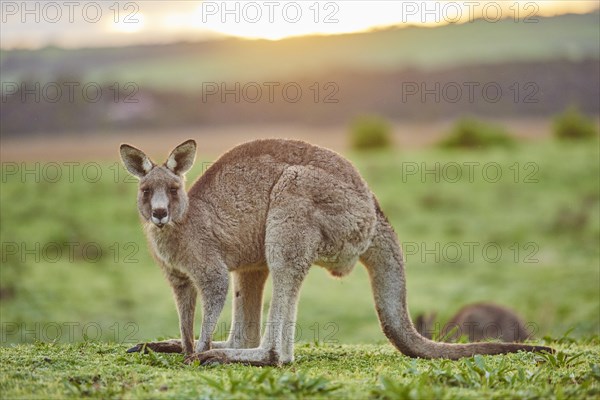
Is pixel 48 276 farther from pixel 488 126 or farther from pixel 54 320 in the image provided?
pixel 488 126

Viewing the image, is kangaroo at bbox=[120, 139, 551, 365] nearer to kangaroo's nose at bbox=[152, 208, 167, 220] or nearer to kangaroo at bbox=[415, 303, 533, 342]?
kangaroo's nose at bbox=[152, 208, 167, 220]

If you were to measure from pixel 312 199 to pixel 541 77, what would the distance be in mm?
43232

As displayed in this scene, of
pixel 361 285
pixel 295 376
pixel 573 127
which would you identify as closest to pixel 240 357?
pixel 295 376

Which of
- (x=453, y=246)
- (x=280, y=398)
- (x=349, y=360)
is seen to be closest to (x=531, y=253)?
(x=453, y=246)

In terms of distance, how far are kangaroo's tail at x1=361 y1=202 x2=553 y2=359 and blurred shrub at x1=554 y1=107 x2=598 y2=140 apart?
30.4 metres

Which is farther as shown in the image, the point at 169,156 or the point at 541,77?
the point at 541,77

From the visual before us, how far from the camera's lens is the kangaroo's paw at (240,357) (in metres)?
7.34

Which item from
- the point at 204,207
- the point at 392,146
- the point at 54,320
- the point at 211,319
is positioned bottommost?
the point at 54,320

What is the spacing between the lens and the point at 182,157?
7816 millimetres

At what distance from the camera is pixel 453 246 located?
69.9 ft

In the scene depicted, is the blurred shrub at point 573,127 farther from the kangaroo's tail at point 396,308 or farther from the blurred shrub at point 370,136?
the kangaroo's tail at point 396,308

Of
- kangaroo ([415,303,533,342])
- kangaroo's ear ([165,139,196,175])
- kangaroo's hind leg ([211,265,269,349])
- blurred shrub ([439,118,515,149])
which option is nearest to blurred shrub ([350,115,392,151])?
blurred shrub ([439,118,515,149])

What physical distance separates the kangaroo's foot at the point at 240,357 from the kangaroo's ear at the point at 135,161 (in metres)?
1.73

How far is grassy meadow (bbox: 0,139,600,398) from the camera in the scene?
637cm
